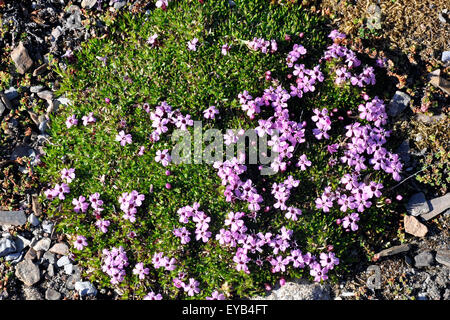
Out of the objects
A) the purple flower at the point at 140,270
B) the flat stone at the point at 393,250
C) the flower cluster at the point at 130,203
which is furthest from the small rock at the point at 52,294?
the flat stone at the point at 393,250

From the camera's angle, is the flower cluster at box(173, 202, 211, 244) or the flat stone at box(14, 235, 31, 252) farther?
the flat stone at box(14, 235, 31, 252)

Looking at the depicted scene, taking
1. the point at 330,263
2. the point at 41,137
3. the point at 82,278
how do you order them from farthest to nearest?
the point at 41,137
the point at 82,278
the point at 330,263

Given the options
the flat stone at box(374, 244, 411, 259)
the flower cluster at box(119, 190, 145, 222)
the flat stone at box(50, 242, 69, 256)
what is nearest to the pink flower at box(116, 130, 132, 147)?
the flower cluster at box(119, 190, 145, 222)

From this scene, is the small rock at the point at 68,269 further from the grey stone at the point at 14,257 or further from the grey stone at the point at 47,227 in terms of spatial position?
the grey stone at the point at 14,257

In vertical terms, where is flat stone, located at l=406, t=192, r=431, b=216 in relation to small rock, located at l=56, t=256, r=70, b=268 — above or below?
above

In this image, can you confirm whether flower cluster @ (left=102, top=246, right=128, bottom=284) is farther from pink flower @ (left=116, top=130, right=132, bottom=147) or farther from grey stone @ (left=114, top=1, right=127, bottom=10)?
grey stone @ (left=114, top=1, right=127, bottom=10)
